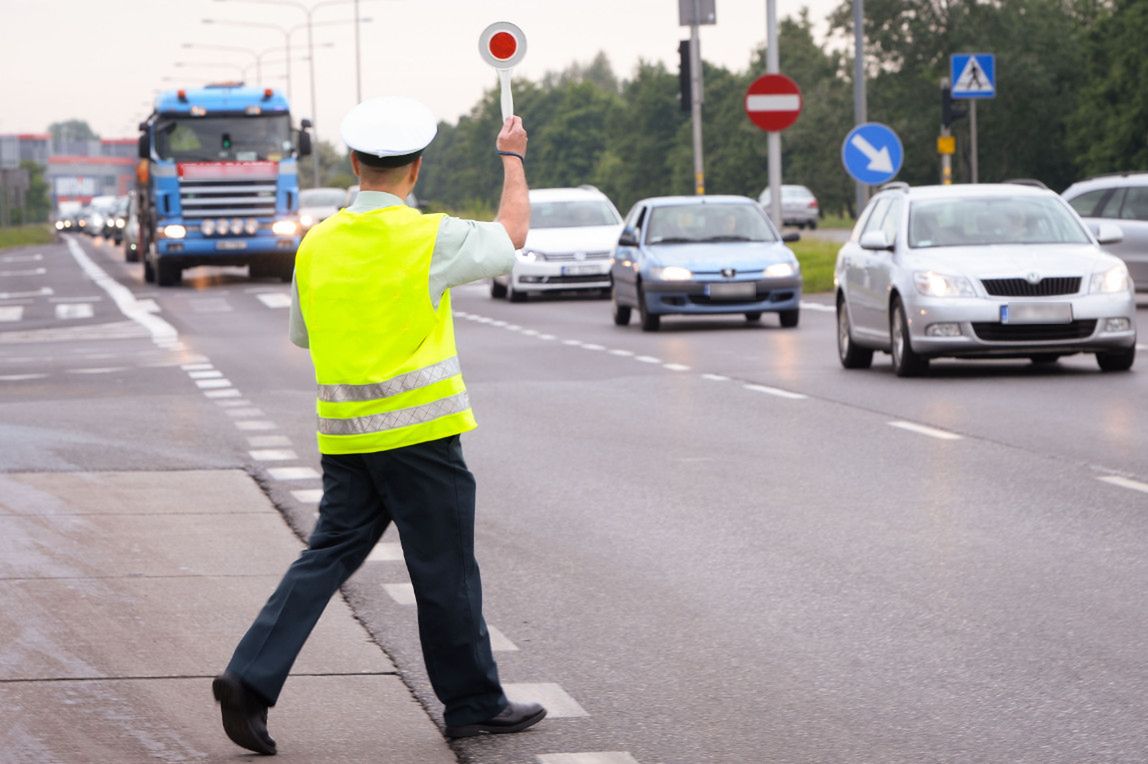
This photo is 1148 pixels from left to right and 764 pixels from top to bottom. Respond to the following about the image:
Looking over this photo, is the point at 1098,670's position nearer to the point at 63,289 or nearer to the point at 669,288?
the point at 669,288

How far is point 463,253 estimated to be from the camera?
5770mm

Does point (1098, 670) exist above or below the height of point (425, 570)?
below

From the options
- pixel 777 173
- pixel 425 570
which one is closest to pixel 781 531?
pixel 425 570

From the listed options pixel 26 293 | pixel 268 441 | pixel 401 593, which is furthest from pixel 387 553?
pixel 26 293

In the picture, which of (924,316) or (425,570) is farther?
(924,316)

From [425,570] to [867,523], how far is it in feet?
14.5

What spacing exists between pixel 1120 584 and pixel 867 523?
1876 mm

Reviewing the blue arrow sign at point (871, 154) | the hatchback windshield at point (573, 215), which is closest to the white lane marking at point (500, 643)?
the blue arrow sign at point (871, 154)

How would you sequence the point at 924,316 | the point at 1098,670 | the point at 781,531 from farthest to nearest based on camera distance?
1. the point at 924,316
2. the point at 781,531
3. the point at 1098,670

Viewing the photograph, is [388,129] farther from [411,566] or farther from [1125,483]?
[1125,483]

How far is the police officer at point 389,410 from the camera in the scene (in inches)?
228

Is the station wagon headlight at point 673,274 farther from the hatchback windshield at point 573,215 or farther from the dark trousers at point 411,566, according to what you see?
the dark trousers at point 411,566

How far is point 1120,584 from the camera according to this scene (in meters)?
8.25

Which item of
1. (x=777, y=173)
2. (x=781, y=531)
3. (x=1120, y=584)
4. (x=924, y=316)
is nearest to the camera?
(x=1120, y=584)
